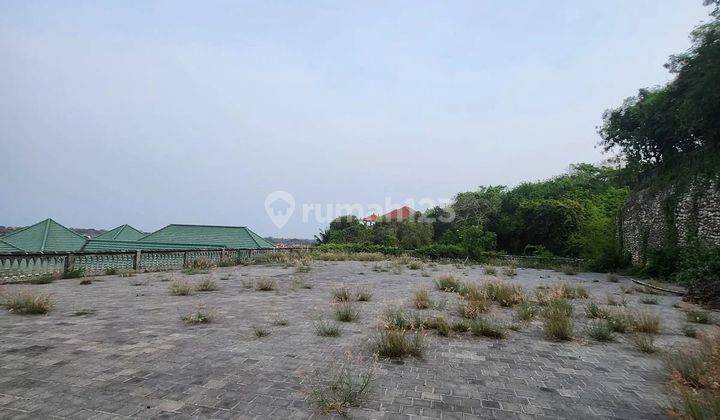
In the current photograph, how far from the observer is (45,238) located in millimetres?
19328

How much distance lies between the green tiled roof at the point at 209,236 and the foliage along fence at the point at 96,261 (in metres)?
7.09

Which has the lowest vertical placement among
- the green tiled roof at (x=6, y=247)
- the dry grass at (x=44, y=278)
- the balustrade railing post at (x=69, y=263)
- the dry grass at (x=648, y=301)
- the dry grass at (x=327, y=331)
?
the dry grass at (x=648, y=301)

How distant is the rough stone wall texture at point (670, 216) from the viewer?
1288 cm

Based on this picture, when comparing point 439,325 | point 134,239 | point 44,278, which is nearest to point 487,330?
point 439,325

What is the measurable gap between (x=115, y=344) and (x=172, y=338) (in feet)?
2.12

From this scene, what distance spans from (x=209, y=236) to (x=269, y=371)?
23682 millimetres

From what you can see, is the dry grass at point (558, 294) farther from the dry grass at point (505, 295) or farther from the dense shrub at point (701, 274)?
the dense shrub at point (701, 274)

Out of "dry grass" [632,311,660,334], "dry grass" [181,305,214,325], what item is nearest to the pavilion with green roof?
"dry grass" [181,305,214,325]

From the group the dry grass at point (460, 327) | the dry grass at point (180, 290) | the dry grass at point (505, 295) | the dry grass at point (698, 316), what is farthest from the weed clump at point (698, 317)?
the dry grass at point (180, 290)

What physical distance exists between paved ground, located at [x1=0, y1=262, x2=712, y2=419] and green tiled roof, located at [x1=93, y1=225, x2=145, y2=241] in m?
21.7

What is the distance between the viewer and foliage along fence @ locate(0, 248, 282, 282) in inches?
388

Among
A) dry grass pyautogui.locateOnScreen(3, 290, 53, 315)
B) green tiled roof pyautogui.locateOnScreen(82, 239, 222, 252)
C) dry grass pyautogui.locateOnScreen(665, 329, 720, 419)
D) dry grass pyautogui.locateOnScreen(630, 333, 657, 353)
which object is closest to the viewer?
dry grass pyautogui.locateOnScreen(665, 329, 720, 419)

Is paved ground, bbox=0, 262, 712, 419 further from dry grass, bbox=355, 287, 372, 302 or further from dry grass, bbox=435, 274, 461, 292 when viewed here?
dry grass, bbox=435, 274, 461, 292

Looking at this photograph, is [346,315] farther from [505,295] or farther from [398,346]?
[505,295]
